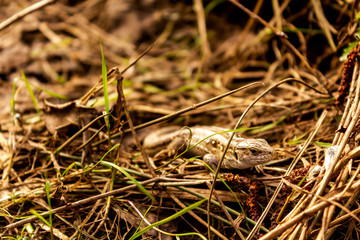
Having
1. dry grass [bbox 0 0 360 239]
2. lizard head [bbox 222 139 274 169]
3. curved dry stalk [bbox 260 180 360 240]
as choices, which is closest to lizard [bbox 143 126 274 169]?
lizard head [bbox 222 139 274 169]

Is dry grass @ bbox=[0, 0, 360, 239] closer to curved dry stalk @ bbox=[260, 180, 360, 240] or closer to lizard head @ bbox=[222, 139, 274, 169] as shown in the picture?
curved dry stalk @ bbox=[260, 180, 360, 240]

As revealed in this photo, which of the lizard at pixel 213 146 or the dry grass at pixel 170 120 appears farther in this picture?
the lizard at pixel 213 146

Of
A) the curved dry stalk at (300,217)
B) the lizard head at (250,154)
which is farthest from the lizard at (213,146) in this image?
the curved dry stalk at (300,217)

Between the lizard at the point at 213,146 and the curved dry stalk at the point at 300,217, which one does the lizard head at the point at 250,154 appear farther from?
the curved dry stalk at the point at 300,217

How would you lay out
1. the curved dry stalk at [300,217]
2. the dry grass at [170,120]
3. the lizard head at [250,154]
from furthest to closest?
the lizard head at [250,154] < the dry grass at [170,120] < the curved dry stalk at [300,217]

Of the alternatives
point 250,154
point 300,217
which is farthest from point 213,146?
point 300,217

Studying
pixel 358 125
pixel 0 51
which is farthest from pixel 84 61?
pixel 358 125

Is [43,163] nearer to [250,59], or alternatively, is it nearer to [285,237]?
[285,237]

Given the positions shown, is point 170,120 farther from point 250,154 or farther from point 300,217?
point 300,217

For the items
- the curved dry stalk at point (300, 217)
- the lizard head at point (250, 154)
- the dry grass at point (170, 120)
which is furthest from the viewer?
the lizard head at point (250, 154)
